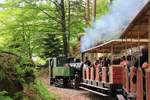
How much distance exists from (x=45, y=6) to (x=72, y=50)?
818cm

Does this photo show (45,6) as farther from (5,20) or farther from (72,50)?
(72,50)

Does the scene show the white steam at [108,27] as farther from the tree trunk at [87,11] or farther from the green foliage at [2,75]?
the green foliage at [2,75]

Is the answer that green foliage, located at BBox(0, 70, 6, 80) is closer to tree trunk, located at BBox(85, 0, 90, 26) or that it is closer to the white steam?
the white steam

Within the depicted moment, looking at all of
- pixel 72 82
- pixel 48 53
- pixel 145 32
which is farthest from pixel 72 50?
pixel 145 32

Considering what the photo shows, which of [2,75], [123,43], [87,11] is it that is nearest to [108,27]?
[87,11]

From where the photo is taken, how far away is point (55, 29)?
1258 inches

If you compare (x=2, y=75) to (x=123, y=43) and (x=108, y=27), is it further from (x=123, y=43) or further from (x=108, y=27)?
(x=108, y=27)

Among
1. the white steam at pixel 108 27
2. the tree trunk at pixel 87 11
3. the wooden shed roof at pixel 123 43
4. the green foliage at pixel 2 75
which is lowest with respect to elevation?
the green foliage at pixel 2 75

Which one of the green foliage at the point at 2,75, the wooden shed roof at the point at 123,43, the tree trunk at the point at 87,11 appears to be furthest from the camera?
the tree trunk at the point at 87,11

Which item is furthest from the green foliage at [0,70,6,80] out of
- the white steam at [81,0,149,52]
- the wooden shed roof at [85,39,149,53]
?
the white steam at [81,0,149,52]

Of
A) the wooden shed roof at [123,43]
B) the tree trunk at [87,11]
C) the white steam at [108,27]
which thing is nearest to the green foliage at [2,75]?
the wooden shed roof at [123,43]

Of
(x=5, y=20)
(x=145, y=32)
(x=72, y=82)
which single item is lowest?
(x=72, y=82)

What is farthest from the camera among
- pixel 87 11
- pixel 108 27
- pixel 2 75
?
pixel 87 11

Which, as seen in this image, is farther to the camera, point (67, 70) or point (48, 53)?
point (48, 53)
